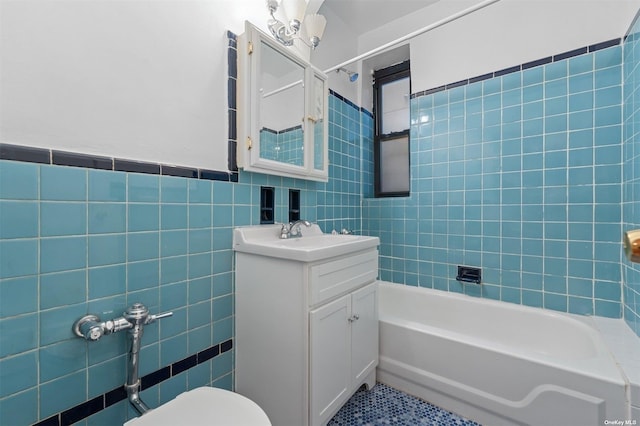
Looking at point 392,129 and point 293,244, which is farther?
point 392,129

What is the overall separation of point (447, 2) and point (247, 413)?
2797 mm

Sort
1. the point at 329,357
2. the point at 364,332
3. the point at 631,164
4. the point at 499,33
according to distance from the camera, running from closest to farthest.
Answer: the point at 329,357 → the point at 631,164 → the point at 364,332 → the point at 499,33

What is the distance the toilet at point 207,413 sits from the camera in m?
0.87

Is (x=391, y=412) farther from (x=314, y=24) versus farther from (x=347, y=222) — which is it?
(x=314, y=24)

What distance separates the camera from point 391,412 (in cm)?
145

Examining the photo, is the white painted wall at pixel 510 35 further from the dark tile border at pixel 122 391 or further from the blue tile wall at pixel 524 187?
→ the dark tile border at pixel 122 391

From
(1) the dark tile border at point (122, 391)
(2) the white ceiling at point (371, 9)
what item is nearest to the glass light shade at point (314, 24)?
(2) the white ceiling at point (371, 9)

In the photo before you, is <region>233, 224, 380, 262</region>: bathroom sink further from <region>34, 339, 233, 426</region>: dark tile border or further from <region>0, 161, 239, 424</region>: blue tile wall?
<region>34, 339, 233, 426</region>: dark tile border

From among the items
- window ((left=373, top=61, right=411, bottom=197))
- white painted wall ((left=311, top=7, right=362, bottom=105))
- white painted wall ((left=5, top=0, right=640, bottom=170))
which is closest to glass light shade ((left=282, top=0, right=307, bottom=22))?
white painted wall ((left=5, top=0, right=640, bottom=170))

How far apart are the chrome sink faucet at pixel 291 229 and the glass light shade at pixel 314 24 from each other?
1.14 m

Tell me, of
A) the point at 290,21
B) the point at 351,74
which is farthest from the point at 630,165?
the point at 290,21

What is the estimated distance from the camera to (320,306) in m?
1.18

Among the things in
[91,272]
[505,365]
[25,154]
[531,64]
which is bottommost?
[505,365]

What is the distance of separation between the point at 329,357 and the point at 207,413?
0.53 meters
